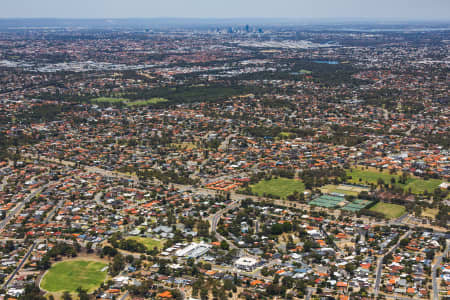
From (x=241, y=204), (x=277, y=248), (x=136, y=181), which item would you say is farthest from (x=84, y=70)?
(x=277, y=248)

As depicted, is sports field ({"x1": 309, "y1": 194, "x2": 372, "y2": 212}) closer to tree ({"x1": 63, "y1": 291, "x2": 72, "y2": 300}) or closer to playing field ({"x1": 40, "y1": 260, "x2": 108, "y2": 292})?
playing field ({"x1": 40, "y1": 260, "x2": 108, "y2": 292})

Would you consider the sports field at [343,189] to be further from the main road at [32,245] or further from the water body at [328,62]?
the water body at [328,62]

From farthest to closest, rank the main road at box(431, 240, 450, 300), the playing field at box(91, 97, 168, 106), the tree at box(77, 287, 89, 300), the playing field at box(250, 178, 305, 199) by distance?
the playing field at box(91, 97, 168, 106)
the playing field at box(250, 178, 305, 199)
the tree at box(77, 287, 89, 300)
the main road at box(431, 240, 450, 300)

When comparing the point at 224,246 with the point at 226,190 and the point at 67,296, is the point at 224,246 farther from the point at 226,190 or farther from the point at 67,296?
the point at 226,190

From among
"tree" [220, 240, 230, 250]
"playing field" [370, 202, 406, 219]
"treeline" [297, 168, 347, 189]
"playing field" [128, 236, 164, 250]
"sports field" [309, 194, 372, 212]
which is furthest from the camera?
"treeline" [297, 168, 347, 189]

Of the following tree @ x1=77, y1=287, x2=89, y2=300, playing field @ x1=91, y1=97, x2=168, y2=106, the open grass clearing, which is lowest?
tree @ x1=77, y1=287, x2=89, y2=300

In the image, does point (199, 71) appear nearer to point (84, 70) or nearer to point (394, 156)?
point (84, 70)

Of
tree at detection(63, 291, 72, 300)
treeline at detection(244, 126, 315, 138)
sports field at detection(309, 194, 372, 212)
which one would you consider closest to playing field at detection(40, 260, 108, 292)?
tree at detection(63, 291, 72, 300)
